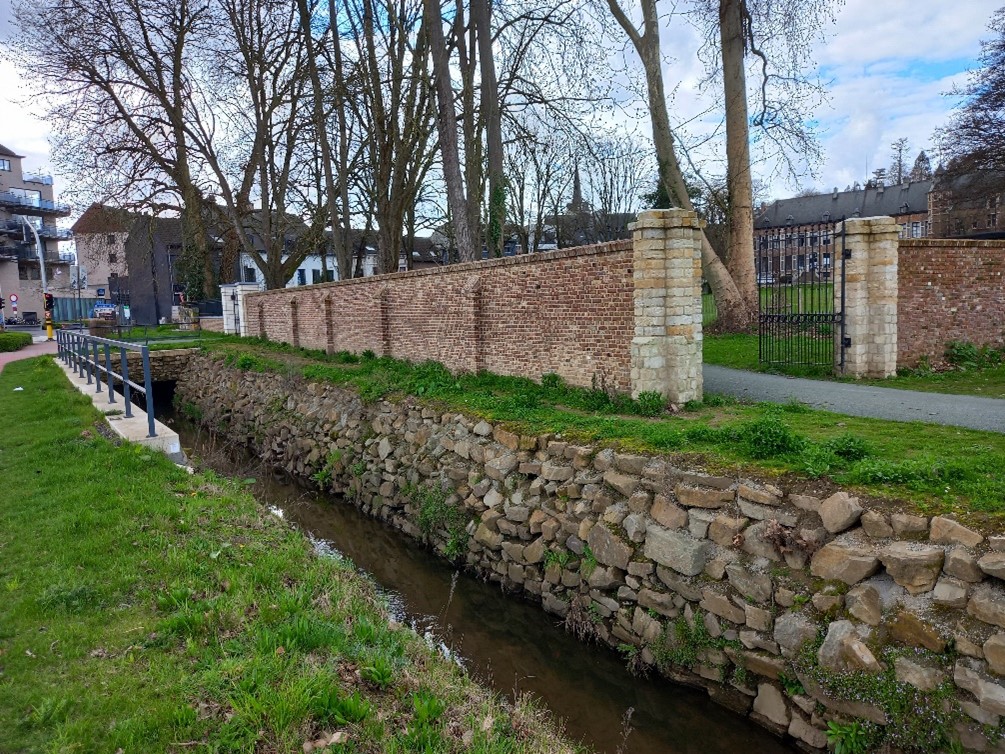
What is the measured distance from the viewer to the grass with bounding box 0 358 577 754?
3299mm

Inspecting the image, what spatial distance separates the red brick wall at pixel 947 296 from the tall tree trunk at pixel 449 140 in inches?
344

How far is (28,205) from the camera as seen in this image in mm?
58719

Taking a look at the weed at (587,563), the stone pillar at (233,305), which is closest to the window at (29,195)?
the stone pillar at (233,305)

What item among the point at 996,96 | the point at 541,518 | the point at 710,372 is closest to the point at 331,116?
the point at 710,372

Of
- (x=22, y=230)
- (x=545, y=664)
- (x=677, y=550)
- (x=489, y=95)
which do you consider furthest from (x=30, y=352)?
(x=22, y=230)

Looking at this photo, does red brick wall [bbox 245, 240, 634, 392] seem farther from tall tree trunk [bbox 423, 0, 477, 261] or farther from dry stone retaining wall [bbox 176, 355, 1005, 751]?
tall tree trunk [bbox 423, 0, 477, 261]

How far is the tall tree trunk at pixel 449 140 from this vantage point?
1536 centimetres

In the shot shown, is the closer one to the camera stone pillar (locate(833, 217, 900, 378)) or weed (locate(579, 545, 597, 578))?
weed (locate(579, 545, 597, 578))

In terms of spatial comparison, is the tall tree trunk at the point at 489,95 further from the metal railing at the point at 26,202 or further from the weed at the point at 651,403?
the metal railing at the point at 26,202

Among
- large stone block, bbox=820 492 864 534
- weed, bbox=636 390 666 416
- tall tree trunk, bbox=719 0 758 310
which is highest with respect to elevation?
tall tree trunk, bbox=719 0 758 310

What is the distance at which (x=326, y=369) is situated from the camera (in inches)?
588

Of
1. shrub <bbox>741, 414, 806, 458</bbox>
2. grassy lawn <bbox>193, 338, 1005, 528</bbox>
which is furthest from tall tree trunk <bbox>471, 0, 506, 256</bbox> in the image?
shrub <bbox>741, 414, 806, 458</bbox>

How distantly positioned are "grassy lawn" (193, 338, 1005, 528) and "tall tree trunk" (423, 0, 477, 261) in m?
5.24

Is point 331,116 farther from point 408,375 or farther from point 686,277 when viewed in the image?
point 686,277
